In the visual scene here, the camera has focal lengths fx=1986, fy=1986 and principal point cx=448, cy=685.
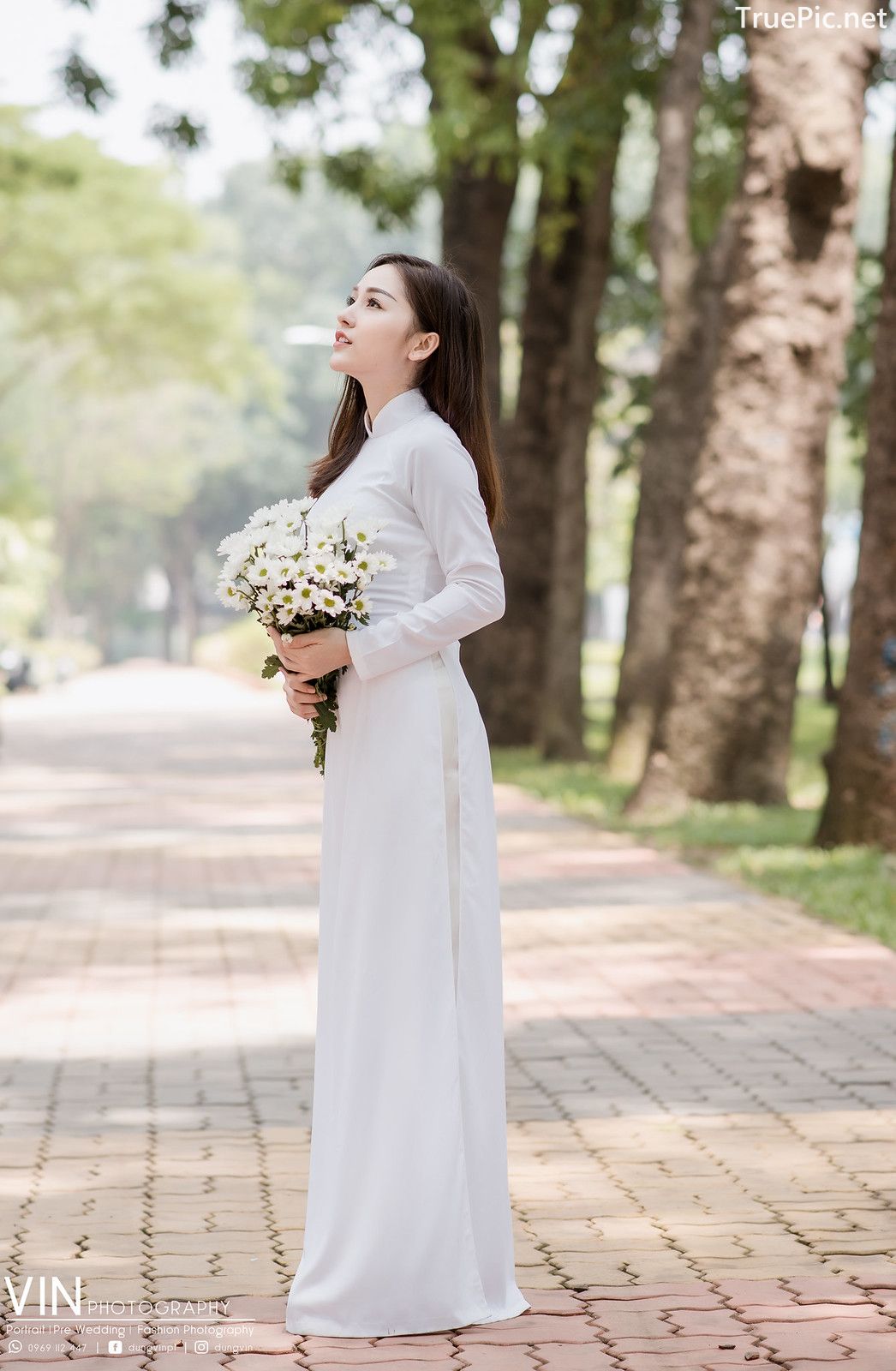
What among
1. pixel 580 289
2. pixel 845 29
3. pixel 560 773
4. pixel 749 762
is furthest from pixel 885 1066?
pixel 580 289

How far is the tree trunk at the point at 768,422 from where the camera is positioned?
1394cm

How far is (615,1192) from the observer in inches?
210

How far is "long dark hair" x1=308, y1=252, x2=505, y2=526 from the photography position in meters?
4.34

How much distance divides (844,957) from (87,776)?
1367cm

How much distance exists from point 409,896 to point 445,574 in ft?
2.27

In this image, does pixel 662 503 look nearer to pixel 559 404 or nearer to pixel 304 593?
pixel 559 404

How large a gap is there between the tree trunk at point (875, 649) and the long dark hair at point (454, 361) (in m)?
7.88

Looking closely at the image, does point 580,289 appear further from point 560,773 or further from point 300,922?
point 300,922

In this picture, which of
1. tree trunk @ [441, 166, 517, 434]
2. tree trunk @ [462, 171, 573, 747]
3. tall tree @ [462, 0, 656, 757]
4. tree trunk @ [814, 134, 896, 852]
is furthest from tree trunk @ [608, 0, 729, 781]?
tree trunk @ [814, 134, 896, 852]

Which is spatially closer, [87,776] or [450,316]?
[450,316]

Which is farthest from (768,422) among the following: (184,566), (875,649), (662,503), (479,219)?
(184,566)

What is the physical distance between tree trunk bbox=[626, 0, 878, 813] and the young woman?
404 inches

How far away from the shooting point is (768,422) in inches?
564

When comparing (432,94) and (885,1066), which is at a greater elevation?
(432,94)
